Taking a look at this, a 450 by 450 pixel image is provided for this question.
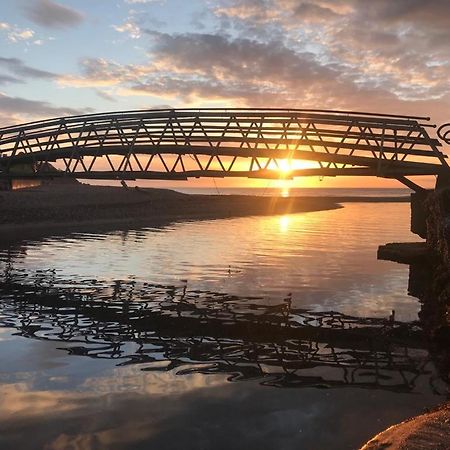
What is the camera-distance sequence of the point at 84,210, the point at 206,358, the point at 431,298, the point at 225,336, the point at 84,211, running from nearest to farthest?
the point at 206,358 < the point at 225,336 < the point at 431,298 < the point at 84,211 < the point at 84,210

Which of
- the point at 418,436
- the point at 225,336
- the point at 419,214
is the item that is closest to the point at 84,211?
the point at 419,214

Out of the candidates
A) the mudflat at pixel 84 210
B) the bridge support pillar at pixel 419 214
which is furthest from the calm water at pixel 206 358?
the mudflat at pixel 84 210

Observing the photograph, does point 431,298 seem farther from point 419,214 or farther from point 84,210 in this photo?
point 84,210

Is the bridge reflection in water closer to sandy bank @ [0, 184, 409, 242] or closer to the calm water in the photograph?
the calm water

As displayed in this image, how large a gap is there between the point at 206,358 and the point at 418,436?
6.08m

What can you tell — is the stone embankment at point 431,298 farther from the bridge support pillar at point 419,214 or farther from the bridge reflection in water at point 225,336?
the bridge reflection in water at point 225,336

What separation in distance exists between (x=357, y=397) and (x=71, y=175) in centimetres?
2099

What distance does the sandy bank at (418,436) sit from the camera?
6176 millimetres

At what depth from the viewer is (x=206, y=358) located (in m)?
11.7

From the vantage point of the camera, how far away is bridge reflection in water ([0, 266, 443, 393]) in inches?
428

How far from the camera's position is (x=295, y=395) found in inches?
373

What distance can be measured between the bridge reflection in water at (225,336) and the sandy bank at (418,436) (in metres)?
2.73

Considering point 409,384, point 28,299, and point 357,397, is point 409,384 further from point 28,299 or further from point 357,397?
point 28,299

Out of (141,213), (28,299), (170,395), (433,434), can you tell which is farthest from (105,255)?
(141,213)
